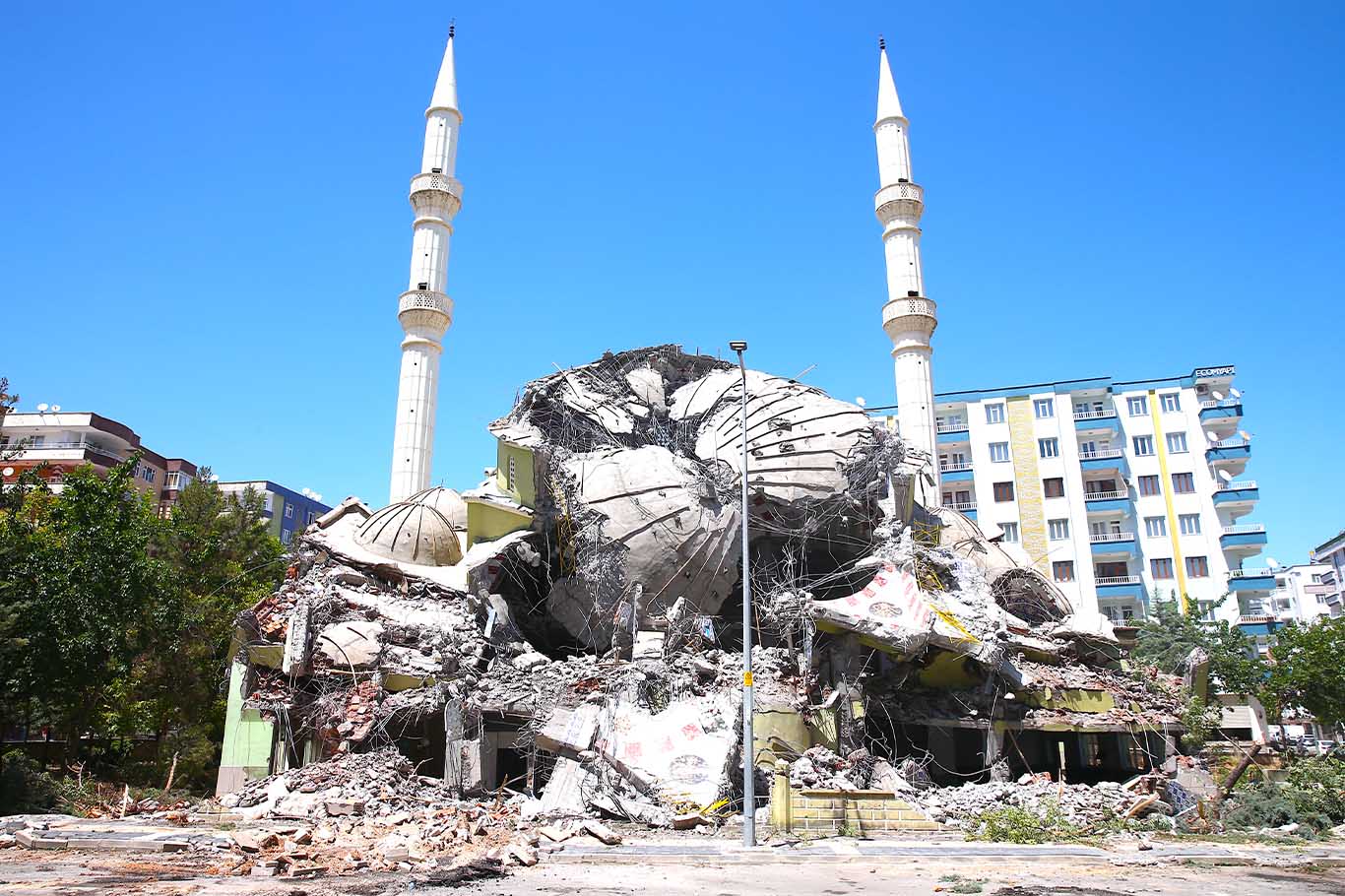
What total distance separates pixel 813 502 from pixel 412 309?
20384 millimetres

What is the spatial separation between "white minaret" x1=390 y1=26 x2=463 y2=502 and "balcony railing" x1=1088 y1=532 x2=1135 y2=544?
32.8m

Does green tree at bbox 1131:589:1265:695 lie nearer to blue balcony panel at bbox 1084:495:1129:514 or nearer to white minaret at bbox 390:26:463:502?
blue balcony panel at bbox 1084:495:1129:514

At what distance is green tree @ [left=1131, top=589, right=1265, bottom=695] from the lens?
35406 millimetres

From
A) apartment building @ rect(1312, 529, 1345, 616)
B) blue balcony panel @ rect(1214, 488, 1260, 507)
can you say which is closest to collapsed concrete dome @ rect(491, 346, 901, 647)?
blue balcony panel @ rect(1214, 488, 1260, 507)

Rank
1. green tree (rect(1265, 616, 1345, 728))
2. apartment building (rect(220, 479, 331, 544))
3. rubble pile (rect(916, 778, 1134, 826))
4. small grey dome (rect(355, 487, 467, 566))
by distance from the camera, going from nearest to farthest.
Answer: rubble pile (rect(916, 778, 1134, 826)) < small grey dome (rect(355, 487, 467, 566)) < green tree (rect(1265, 616, 1345, 728)) < apartment building (rect(220, 479, 331, 544))

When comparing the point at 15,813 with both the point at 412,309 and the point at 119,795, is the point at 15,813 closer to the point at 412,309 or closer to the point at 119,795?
the point at 119,795

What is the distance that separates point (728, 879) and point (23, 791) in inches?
642

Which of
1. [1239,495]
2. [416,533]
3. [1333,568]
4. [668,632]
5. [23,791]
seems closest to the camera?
[23,791]

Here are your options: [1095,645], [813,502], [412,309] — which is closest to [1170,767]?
[1095,645]

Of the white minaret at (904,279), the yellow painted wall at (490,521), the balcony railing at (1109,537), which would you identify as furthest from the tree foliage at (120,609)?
the balcony railing at (1109,537)

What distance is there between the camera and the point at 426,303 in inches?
1446

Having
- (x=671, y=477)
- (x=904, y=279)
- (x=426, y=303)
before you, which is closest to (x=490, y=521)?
(x=671, y=477)

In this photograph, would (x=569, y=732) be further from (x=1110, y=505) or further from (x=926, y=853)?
(x=1110, y=505)

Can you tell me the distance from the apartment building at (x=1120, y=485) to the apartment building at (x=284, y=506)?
4040 centimetres
